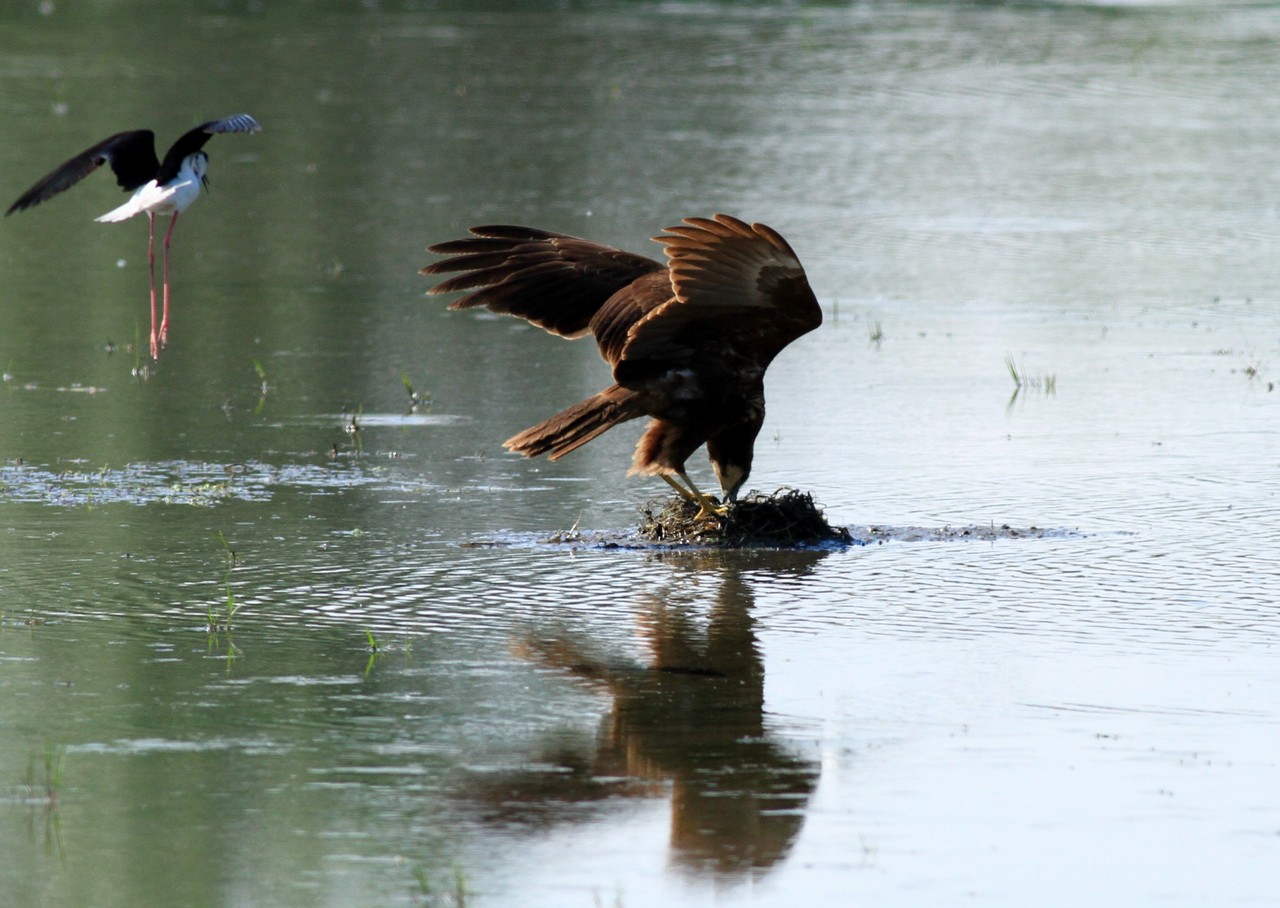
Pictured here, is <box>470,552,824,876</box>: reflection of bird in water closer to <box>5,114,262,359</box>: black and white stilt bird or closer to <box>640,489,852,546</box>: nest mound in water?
<box>640,489,852,546</box>: nest mound in water

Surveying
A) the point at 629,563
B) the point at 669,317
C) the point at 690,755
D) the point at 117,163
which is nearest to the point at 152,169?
the point at 117,163

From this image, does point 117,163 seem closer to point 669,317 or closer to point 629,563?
point 669,317

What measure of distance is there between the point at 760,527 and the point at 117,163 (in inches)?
177

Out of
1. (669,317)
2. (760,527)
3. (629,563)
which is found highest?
(669,317)

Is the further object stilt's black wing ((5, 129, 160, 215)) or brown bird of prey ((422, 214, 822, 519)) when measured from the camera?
stilt's black wing ((5, 129, 160, 215))

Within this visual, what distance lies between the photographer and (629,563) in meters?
7.17

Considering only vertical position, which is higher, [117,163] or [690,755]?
[117,163]

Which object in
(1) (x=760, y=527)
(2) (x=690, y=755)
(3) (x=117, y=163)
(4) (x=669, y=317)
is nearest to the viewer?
(2) (x=690, y=755)

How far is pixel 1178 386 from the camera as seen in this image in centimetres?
1022

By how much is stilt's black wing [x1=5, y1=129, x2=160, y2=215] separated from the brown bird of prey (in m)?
2.68

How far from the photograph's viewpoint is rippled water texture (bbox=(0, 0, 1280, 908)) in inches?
177

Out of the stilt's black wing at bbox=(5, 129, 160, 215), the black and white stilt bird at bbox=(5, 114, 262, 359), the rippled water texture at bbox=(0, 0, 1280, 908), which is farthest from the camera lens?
the black and white stilt bird at bbox=(5, 114, 262, 359)

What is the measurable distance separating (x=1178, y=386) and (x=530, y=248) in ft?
12.8

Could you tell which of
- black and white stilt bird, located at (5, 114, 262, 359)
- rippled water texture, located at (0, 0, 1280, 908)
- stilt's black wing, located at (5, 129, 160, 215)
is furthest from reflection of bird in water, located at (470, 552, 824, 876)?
black and white stilt bird, located at (5, 114, 262, 359)
